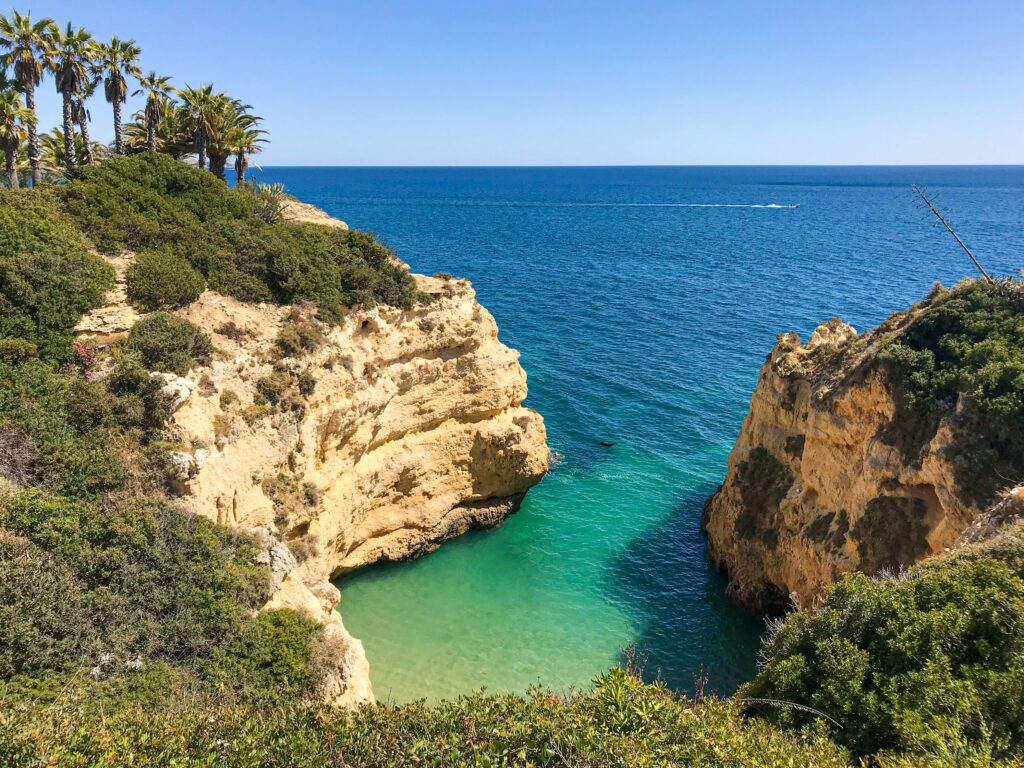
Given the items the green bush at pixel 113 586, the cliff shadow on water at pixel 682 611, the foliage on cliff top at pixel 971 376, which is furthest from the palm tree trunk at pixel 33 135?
the foliage on cliff top at pixel 971 376

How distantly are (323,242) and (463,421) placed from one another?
8999mm

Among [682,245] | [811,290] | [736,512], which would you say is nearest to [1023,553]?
[736,512]

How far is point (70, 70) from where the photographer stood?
2616cm

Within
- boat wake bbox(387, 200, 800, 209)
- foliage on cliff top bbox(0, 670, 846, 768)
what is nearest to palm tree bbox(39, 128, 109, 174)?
foliage on cliff top bbox(0, 670, 846, 768)

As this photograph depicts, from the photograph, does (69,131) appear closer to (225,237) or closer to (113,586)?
(225,237)

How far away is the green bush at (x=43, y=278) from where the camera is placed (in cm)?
1684

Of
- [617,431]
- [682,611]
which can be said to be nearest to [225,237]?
[682,611]

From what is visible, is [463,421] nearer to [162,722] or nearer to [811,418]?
[811,418]

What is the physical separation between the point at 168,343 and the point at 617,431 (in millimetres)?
23409

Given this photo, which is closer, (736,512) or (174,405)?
(174,405)

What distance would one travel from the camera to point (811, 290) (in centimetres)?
6091

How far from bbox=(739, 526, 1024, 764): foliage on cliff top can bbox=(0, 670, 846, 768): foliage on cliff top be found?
1121 mm

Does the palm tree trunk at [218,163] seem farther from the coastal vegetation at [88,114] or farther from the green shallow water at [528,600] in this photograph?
the green shallow water at [528,600]

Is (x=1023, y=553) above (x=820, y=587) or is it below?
above
